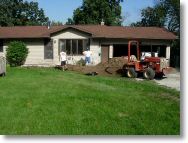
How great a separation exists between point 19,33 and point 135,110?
2009 centimetres

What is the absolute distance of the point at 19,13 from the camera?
44344mm

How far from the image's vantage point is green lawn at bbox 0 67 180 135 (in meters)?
9.28

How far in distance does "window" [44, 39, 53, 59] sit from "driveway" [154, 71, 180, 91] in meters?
10.9

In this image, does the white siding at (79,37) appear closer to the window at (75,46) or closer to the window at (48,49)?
the window at (75,46)

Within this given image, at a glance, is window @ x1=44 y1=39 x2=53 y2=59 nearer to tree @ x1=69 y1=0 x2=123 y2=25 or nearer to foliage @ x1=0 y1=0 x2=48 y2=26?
tree @ x1=69 y1=0 x2=123 y2=25

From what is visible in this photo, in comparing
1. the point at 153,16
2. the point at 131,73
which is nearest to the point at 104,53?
the point at 153,16

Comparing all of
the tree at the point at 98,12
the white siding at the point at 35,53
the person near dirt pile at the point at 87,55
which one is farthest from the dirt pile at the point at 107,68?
the tree at the point at 98,12

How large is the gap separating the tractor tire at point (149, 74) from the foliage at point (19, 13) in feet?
81.6

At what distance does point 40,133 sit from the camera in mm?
9031

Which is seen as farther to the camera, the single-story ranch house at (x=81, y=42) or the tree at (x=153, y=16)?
the single-story ranch house at (x=81, y=42)

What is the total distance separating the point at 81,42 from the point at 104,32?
196cm

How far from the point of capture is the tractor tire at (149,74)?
1922 centimetres

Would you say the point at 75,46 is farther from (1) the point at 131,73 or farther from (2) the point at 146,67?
(2) the point at 146,67

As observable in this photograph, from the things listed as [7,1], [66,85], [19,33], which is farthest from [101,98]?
[7,1]
